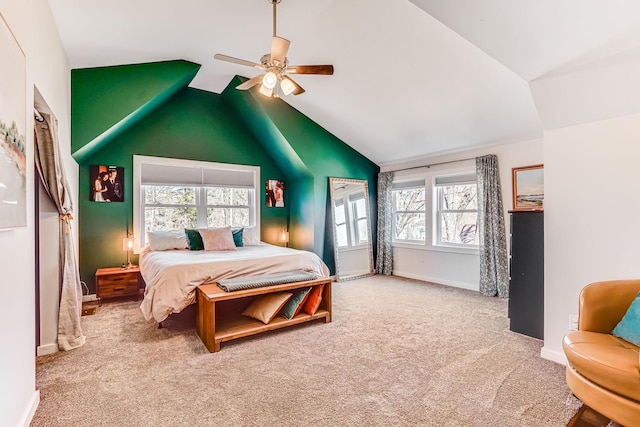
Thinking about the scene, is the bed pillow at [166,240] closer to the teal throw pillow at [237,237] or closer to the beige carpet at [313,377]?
the teal throw pillow at [237,237]

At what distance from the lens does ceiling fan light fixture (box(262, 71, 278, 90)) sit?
2924 millimetres

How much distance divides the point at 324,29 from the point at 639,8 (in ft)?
8.60

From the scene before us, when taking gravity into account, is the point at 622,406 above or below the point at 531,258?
below

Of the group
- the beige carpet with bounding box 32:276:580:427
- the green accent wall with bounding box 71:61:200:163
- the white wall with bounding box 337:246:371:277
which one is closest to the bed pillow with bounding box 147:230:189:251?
the beige carpet with bounding box 32:276:580:427

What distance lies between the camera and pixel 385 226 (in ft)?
19.9

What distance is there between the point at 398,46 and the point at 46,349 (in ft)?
14.5

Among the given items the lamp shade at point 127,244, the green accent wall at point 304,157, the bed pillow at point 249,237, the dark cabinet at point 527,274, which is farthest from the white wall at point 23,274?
the dark cabinet at point 527,274

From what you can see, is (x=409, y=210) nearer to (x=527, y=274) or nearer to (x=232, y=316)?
(x=527, y=274)

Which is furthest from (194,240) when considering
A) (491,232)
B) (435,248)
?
(491,232)

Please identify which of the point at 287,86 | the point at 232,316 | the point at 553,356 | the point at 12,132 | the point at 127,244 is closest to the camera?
the point at 12,132

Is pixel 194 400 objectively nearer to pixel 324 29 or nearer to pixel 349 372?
pixel 349 372

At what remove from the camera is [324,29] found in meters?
3.44

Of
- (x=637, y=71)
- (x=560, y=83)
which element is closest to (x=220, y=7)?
(x=560, y=83)

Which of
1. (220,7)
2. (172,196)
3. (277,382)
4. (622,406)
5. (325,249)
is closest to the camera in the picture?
(622,406)
